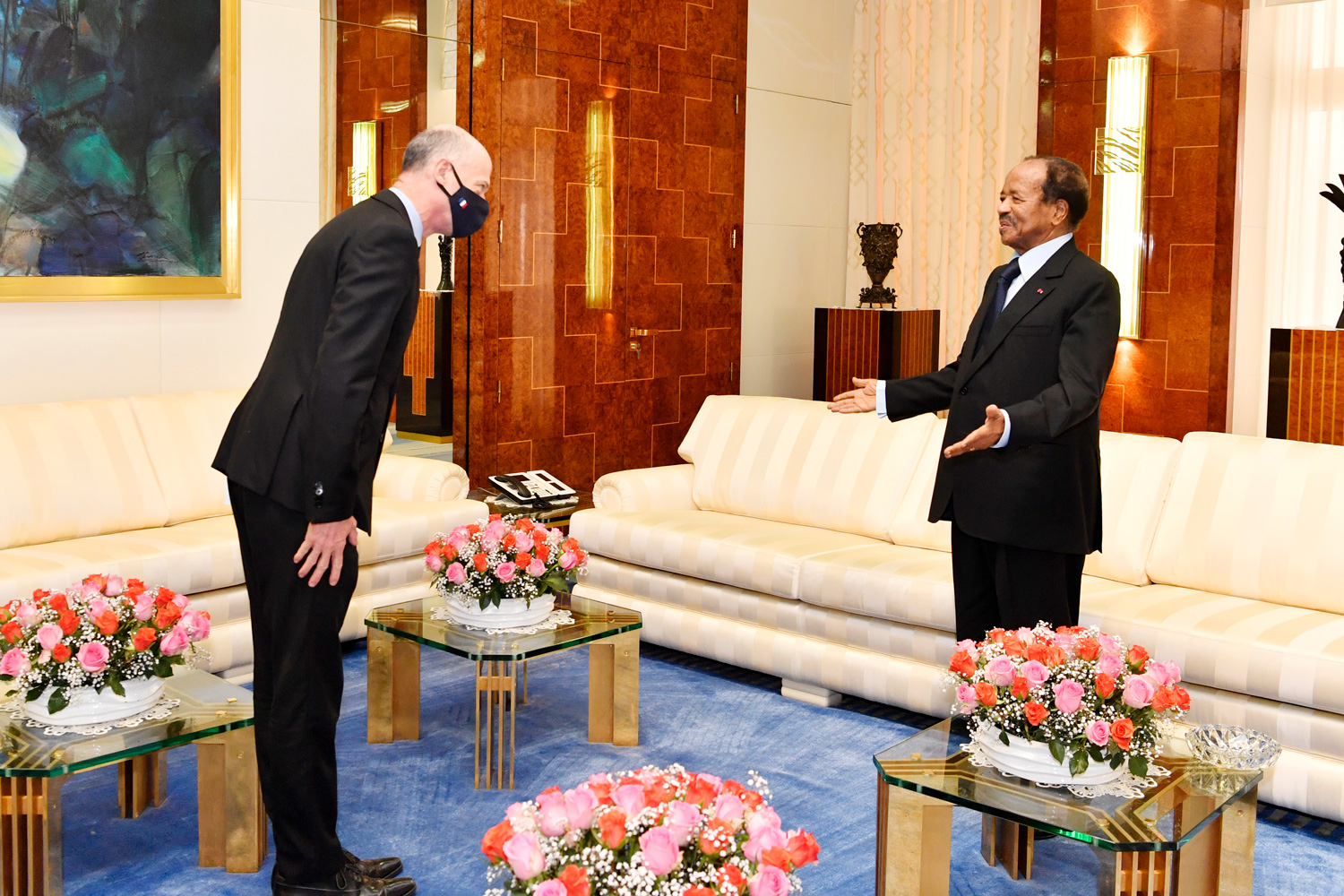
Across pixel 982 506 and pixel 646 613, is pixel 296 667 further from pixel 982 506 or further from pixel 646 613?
pixel 646 613

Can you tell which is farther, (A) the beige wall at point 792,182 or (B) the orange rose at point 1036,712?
(A) the beige wall at point 792,182

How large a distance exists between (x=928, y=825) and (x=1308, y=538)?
1869mm

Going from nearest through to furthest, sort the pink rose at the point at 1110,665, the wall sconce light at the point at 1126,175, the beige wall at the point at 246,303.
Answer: the pink rose at the point at 1110,665, the beige wall at the point at 246,303, the wall sconce light at the point at 1126,175

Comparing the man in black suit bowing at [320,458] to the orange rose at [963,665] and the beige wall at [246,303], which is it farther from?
the beige wall at [246,303]

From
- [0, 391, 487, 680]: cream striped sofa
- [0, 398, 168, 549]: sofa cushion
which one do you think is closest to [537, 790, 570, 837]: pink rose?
[0, 391, 487, 680]: cream striped sofa

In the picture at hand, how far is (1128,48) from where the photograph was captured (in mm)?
6758

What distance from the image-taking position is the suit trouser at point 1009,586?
309 cm

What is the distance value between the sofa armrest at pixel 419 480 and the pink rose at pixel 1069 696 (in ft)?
10.3

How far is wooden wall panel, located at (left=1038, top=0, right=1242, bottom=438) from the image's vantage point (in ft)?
21.2

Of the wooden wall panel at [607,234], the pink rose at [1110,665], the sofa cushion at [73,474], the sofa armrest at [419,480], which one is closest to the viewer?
the pink rose at [1110,665]

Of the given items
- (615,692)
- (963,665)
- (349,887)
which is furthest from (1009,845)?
(349,887)

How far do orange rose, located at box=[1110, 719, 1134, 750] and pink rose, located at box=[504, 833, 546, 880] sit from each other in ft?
4.22

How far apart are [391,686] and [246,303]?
218cm

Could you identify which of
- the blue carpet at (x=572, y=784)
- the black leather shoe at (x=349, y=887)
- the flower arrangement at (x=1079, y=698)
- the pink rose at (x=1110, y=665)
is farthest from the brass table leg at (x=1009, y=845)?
the black leather shoe at (x=349, y=887)
